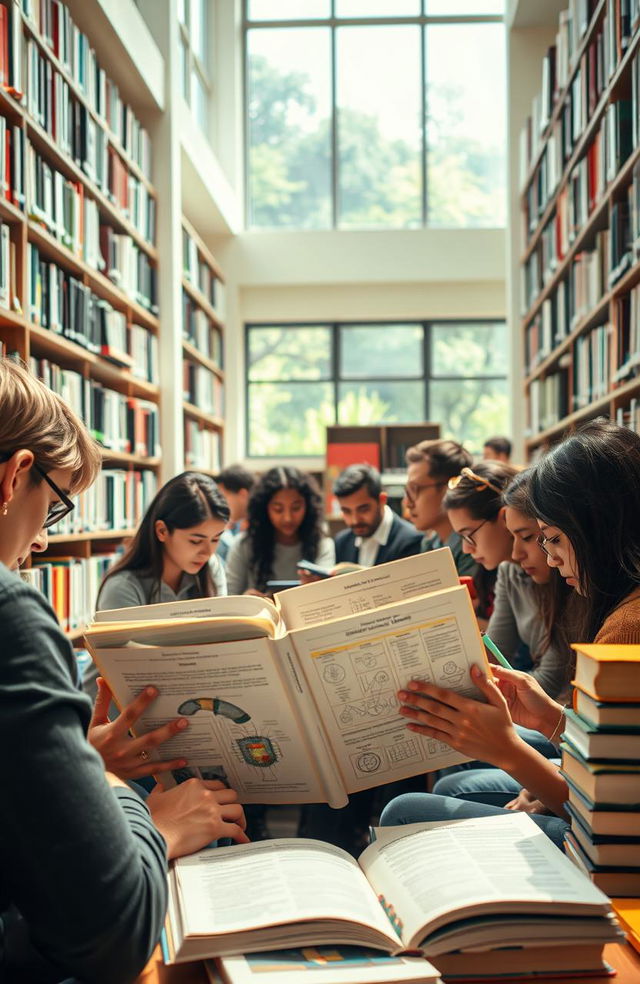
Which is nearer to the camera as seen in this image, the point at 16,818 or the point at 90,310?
the point at 16,818

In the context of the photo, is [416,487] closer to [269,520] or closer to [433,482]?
[433,482]

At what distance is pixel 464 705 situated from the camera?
1.02 meters

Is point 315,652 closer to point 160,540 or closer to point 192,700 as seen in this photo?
point 192,700

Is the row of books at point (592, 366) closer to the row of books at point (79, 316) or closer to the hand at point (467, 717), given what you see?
the row of books at point (79, 316)

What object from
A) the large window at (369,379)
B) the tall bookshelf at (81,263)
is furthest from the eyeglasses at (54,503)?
the large window at (369,379)

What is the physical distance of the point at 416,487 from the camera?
125 inches

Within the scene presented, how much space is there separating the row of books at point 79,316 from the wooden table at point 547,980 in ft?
7.62

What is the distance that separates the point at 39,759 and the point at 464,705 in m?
0.54

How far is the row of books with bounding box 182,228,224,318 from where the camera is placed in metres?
5.36

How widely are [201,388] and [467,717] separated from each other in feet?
16.5

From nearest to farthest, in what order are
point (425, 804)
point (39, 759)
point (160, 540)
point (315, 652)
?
point (39, 759)
point (315, 652)
point (425, 804)
point (160, 540)

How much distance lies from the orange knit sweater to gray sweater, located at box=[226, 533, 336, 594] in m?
2.61

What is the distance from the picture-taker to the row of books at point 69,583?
3.08 meters

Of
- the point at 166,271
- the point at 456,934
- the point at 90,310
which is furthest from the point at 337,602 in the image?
the point at 166,271
